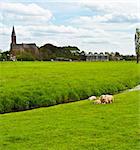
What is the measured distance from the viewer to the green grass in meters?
13.1

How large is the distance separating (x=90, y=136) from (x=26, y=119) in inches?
206

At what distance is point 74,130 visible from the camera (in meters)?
15.2

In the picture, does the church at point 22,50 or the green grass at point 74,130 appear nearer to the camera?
the green grass at point 74,130

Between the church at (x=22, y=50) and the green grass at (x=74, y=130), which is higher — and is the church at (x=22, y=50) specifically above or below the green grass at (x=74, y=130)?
above

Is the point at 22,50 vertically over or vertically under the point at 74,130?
over

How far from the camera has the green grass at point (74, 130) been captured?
13133 mm

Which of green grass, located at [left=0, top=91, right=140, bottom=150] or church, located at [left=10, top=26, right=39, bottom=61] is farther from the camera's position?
church, located at [left=10, top=26, right=39, bottom=61]

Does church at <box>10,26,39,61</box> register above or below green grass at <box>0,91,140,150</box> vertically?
above

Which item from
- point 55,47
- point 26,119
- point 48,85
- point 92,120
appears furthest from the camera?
point 55,47

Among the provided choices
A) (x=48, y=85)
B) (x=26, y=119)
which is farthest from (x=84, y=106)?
(x=48, y=85)

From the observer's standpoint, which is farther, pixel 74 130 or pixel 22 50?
pixel 22 50

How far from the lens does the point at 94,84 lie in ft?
130

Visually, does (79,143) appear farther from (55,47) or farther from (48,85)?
(55,47)

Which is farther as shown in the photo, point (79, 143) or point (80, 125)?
point (80, 125)
